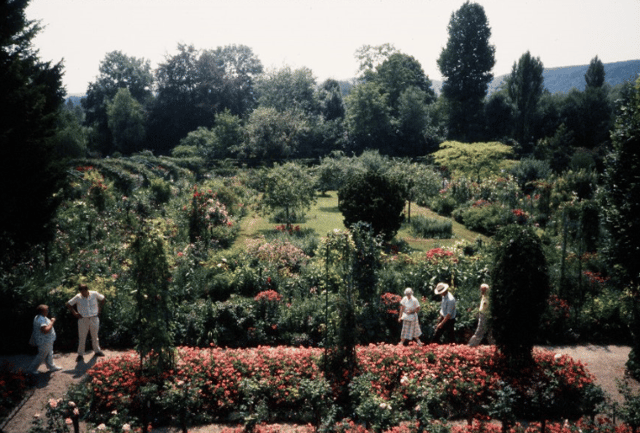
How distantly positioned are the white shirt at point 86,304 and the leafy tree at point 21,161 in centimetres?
307

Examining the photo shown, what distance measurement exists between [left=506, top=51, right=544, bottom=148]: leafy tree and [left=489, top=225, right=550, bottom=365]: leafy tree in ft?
124

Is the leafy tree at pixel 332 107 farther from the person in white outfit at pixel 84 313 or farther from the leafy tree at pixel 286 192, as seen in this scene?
the person in white outfit at pixel 84 313

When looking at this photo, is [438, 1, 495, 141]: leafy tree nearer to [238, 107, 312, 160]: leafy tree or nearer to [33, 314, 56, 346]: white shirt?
[238, 107, 312, 160]: leafy tree

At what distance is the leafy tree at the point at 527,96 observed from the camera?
135 feet

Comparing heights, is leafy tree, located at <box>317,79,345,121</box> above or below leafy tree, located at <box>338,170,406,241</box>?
above

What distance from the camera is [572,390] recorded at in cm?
729

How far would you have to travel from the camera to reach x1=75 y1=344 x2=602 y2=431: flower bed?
22.1ft

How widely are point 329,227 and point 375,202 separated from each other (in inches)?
173

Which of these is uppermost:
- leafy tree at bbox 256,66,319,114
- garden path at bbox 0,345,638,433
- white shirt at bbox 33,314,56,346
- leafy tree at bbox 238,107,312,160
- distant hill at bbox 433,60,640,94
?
distant hill at bbox 433,60,640,94

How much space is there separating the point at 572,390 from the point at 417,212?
1527 cm

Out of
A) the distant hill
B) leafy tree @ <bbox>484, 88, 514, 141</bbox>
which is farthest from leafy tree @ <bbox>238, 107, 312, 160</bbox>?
the distant hill

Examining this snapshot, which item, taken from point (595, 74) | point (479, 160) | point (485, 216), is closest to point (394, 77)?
point (595, 74)

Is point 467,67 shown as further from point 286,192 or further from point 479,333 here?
point 479,333

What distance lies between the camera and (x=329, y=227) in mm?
18641
